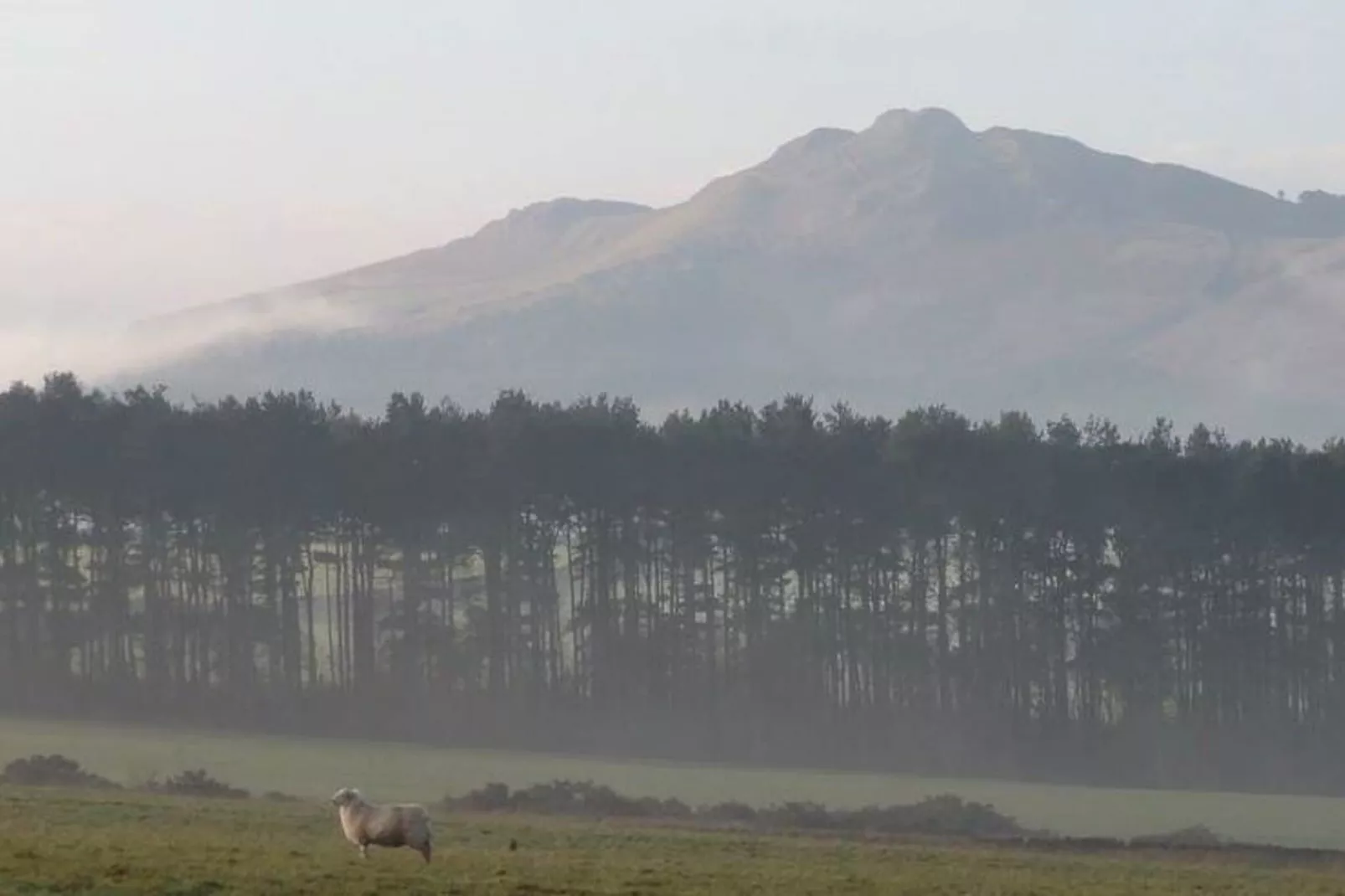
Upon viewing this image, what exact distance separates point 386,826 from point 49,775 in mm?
26915

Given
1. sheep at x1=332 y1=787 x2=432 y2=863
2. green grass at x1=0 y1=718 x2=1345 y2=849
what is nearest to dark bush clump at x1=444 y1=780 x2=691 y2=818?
green grass at x1=0 y1=718 x2=1345 y2=849

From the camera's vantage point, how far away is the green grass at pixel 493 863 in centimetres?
2961

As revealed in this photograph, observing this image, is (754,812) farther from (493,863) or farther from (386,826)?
(386,826)

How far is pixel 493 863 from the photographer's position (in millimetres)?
34438

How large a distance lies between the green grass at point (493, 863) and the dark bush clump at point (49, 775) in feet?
17.0

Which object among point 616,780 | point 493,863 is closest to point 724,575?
point 616,780

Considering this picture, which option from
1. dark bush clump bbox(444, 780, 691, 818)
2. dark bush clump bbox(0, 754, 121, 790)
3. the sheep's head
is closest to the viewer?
the sheep's head

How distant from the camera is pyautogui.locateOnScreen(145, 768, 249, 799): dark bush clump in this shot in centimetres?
5556

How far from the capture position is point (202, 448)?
100438mm

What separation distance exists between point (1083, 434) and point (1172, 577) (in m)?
11.7

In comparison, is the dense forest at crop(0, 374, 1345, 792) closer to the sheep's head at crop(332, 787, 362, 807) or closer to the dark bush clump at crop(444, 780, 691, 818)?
the dark bush clump at crop(444, 780, 691, 818)

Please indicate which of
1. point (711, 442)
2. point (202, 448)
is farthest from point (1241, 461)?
point (202, 448)

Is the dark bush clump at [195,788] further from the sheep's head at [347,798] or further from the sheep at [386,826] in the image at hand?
the sheep at [386,826]

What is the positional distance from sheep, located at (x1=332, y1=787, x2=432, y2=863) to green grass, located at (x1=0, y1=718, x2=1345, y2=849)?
2418cm
